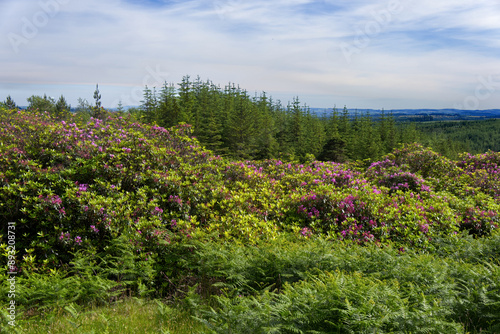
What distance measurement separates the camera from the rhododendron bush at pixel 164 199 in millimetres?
6465

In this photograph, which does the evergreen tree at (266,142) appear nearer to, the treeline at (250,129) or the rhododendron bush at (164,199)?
the treeline at (250,129)

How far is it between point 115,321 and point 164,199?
11.1 ft

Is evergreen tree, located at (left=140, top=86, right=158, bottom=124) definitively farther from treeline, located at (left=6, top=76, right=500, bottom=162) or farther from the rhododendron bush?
the rhododendron bush

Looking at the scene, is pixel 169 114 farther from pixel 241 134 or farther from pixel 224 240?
pixel 224 240

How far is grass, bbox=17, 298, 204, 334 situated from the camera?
4.07 metres

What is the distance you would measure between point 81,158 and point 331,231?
6.14m

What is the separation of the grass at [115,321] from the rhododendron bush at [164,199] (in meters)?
1.40

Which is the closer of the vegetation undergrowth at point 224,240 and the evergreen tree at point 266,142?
the vegetation undergrowth at point 224,240

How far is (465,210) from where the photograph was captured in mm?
9250

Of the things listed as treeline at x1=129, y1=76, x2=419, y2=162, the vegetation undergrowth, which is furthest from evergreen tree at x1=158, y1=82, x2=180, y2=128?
the vegetation undergrowth

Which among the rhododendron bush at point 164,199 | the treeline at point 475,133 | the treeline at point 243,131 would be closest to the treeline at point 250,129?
the treeline at point 243,131

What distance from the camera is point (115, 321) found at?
433 cm

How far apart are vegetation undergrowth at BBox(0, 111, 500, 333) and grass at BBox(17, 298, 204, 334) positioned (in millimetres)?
68

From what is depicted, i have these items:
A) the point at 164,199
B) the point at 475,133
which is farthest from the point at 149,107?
the point at 475,133
